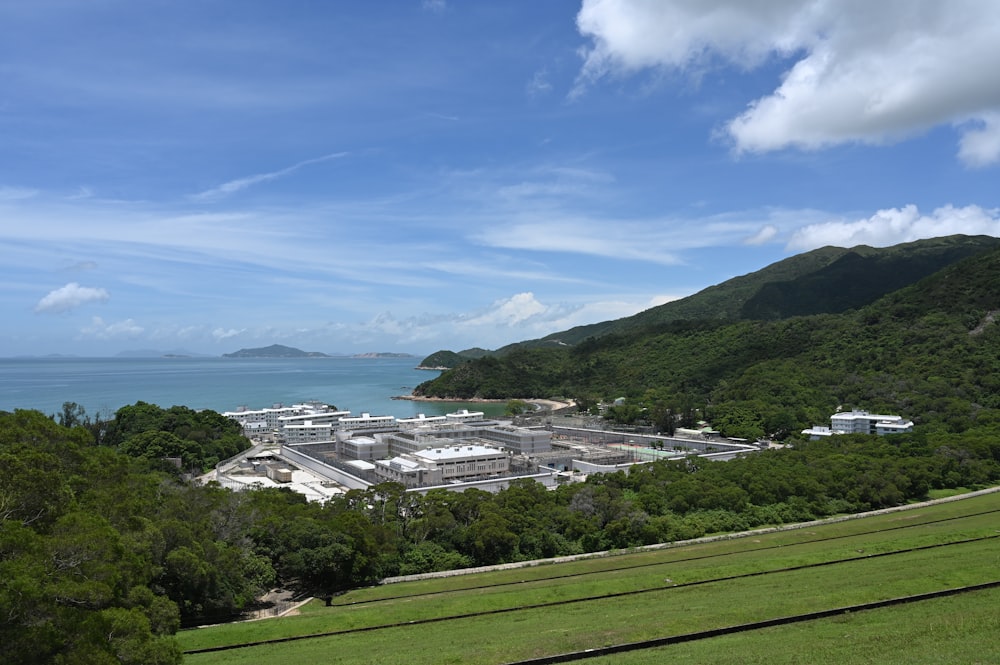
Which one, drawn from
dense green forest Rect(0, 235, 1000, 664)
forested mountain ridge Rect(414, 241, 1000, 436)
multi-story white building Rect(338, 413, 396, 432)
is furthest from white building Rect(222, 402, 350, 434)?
forested mountain ridge Rect(414, 241, 1000, 436)

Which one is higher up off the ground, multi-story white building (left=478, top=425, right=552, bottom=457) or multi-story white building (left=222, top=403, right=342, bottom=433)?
multi-story white building (left=222, top=403, right=342, bottom=433)

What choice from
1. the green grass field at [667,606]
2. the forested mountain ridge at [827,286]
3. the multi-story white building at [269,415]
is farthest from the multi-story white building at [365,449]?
the forested mountain ridge at [827,286]

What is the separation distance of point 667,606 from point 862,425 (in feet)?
131

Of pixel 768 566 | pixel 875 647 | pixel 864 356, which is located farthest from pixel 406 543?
pixel 864 356

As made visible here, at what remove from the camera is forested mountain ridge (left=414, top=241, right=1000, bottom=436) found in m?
52.8

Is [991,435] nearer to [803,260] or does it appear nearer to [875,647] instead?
[875,647]

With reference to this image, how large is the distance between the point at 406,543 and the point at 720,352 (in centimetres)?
7376

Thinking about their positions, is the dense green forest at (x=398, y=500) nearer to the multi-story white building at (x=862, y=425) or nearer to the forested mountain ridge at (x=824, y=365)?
the forested mountain ridge at (x=824, y=365)

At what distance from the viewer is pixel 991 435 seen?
117ft

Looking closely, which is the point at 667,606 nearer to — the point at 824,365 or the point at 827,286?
the point at 824,365

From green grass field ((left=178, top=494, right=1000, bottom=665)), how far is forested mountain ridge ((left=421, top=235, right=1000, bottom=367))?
4668 inches

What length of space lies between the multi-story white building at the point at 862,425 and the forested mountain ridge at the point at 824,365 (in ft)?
7.55

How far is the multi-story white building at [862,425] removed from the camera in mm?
46406

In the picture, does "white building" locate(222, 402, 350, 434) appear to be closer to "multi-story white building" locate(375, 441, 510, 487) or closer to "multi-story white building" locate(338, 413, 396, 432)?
"multi-story white building" locate(338, 413, 396, 432)
